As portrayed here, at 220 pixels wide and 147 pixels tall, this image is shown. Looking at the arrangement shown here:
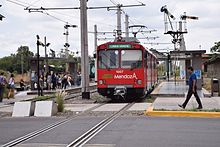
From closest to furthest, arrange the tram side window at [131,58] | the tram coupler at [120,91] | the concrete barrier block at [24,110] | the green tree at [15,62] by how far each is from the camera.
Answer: the concrete barrier block at [24,110], the tram coupler at [120,91], the tram side window at [131,58], the green tree at [15,62]

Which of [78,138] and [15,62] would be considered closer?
[78,138]

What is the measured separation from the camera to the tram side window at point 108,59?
84.9ft

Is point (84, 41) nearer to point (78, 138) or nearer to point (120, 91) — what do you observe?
point (120, 91)

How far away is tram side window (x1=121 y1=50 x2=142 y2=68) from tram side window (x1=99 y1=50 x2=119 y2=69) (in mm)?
387

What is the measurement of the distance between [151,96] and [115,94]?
208 inches

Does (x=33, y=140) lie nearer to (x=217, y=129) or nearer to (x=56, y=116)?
(x=217, y=129)

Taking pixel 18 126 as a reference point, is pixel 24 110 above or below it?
above

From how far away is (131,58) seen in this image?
84.9 ft

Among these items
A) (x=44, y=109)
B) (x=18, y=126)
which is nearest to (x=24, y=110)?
(x=44, y=109)

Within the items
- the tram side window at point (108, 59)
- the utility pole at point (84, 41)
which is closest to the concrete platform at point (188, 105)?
the tram side window at point (108, 59)

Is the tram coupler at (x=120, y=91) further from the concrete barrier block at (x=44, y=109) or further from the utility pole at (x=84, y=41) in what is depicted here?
the concrete barrier block at (x=44, y=109)

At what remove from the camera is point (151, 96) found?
30.4 metres

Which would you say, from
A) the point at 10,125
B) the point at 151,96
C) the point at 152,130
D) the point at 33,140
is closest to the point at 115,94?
the point at 151,96

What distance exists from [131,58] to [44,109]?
27.6ft
